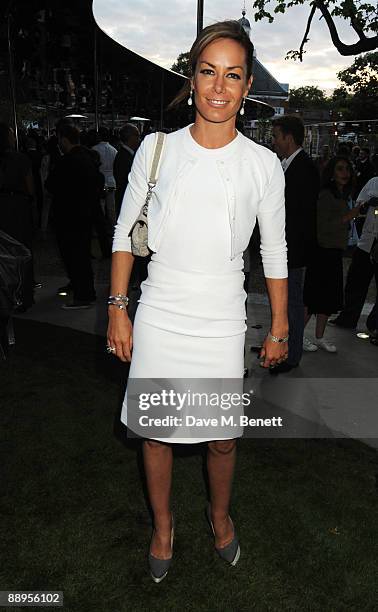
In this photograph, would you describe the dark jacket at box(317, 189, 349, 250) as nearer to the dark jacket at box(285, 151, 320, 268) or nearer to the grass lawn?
the dark jacket at box(285, 151, 320, 268)

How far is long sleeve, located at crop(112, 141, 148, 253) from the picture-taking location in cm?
224

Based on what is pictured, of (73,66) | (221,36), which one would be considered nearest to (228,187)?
(221,36)

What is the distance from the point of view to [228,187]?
2.16 meters

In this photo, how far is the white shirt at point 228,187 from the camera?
2170mm

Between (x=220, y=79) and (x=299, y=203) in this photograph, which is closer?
(x=220, y=79)

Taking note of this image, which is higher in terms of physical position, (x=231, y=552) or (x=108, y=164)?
(x=108, y=164)

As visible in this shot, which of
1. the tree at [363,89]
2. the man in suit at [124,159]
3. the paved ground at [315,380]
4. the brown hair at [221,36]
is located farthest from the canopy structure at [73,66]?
the tree at [363,89]

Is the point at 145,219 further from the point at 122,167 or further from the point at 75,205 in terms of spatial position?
the point at 122,167

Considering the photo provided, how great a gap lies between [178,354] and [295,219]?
2.43 m

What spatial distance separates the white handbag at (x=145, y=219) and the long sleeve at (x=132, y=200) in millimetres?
24

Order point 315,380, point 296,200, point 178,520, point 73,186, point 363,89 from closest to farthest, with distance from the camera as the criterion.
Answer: point 178,520, point 296,200, point 315,380, point 73,186, point 363,89

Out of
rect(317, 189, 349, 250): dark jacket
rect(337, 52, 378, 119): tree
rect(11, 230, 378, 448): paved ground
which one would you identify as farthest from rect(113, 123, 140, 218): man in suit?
rect(337, 52, 378, 119): tree

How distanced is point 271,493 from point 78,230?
14.8ft

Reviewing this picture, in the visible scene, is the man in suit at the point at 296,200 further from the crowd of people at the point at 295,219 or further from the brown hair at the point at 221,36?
the brown hair at the point at 221,36
